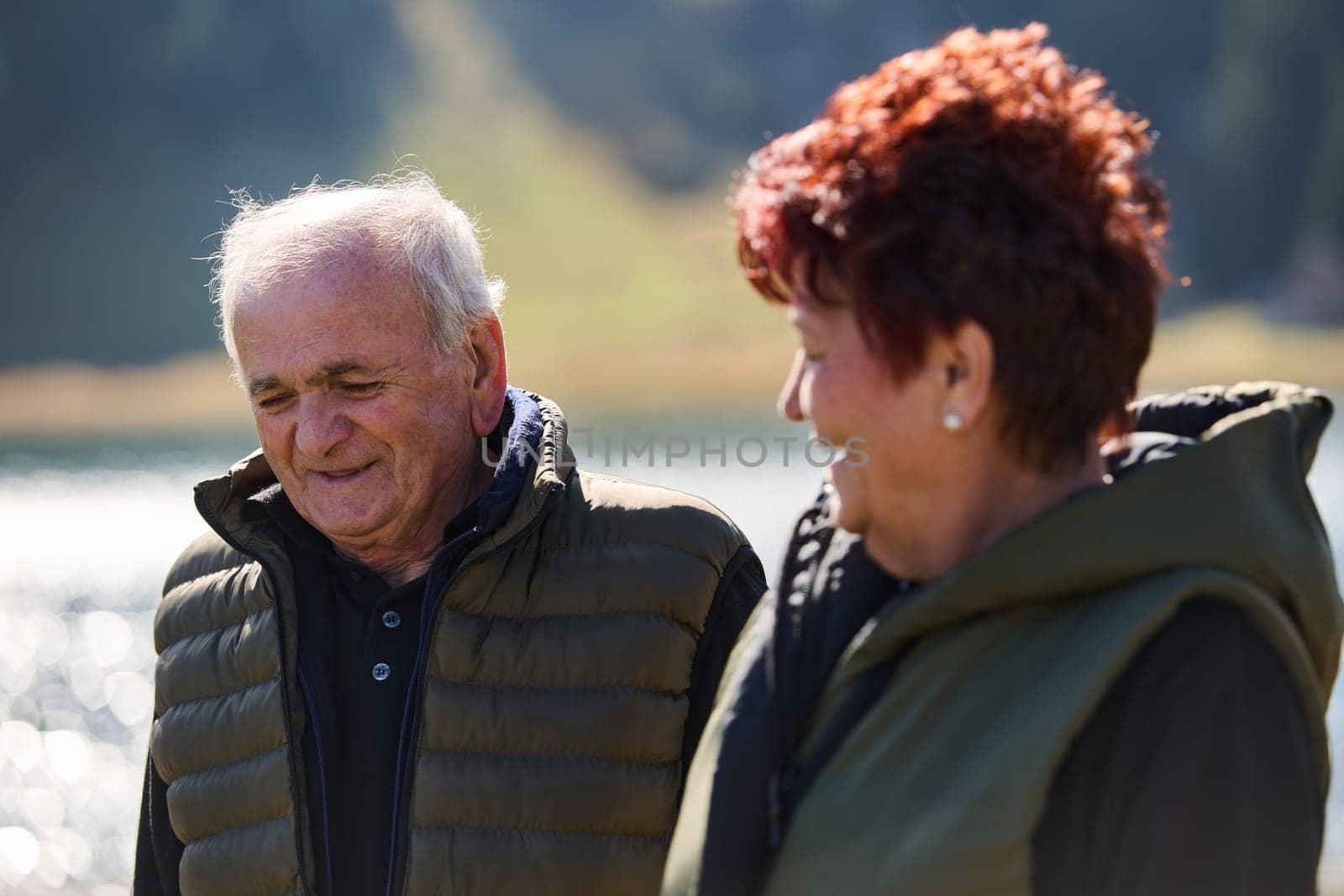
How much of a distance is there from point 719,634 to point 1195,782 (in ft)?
4.01

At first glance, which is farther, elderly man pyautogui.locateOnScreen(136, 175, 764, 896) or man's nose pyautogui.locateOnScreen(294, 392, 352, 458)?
man's nose pyautogui.locateOnScreen(294, 392, 352, 458)

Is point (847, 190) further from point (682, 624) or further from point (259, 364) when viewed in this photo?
point (259, 364)

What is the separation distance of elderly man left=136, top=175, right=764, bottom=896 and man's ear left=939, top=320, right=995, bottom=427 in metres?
1.00

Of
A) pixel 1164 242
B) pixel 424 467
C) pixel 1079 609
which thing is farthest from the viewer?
pixel 424 467

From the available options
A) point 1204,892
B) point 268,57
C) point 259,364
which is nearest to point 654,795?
point 259,364

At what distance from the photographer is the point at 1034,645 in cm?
137

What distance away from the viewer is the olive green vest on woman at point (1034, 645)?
1.28 m

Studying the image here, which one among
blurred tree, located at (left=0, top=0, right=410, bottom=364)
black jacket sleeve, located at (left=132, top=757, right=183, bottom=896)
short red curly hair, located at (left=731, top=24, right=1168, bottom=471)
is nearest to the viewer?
short red curly hair, located at (left=731, top=24, right=1168, bottom=471)

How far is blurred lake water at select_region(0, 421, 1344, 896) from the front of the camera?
9.49m

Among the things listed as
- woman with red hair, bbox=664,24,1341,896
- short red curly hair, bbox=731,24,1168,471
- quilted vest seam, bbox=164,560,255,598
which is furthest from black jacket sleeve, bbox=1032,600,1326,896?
quilted vest seam, bbox=164,560,255,598

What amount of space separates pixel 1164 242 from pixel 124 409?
61.5m

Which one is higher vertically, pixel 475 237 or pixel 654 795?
pixel 475 237

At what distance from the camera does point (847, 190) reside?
56.5 inches

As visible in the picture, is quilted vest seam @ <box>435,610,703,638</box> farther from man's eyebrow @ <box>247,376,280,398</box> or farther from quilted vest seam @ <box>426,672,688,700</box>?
man's eyebrow @ <box>247,376,280,398</box>
